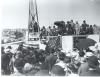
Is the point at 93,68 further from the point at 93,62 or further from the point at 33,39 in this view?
the point at 33,39

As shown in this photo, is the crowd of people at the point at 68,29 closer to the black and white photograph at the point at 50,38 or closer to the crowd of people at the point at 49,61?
the black and white photograph at the point at 50,38

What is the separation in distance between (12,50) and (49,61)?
52 cm

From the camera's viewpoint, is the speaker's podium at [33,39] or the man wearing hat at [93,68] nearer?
the man wearing hat at [93,68]

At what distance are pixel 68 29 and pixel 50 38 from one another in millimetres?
265

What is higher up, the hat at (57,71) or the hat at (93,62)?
the hat at (93,62)

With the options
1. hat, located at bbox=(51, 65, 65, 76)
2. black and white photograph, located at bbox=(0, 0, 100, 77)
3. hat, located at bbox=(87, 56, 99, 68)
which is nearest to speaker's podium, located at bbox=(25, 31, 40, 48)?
black and white photograph, located at bbox=(0, 0, 100, 77)

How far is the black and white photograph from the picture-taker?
2.48 meters

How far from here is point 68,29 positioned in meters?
2.49

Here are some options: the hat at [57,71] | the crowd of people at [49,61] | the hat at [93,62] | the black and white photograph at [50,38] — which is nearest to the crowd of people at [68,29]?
the black and white photograph at [50,38]

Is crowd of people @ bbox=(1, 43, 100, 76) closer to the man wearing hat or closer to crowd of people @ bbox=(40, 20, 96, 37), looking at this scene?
the man wearing hat

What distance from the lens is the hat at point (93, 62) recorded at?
2443mm

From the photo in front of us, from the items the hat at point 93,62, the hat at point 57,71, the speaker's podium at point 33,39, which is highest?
the speaker's podium at point 33,39

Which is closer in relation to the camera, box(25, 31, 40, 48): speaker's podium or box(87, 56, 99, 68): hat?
box(87, 56, 99, 68): hat

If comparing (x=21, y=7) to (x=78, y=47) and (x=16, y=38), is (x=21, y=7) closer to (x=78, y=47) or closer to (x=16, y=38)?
(x=16, y=38)
